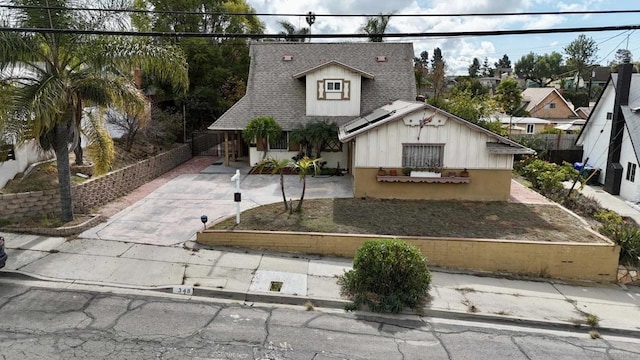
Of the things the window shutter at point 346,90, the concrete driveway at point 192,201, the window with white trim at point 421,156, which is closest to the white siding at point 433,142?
the window with white trim at point 421,156

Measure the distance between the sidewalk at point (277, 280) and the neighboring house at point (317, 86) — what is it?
11.7m

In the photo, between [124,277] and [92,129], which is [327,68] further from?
[124,277]

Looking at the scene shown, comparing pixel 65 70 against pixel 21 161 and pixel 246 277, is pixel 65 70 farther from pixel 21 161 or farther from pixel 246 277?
pixel 246 277

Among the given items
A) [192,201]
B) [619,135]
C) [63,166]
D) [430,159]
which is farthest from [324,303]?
[619,135]

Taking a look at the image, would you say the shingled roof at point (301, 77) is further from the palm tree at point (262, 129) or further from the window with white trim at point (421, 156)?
the window with white trim at point (421, 156)

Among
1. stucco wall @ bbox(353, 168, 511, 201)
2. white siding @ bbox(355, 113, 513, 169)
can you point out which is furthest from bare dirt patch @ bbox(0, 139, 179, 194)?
white siding @ bbox(355, 113, 513, 169)

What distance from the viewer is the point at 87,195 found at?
48.0 ft

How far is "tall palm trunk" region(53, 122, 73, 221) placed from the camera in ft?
40.9

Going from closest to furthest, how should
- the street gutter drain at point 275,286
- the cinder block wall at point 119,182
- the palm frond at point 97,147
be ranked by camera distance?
the street gutter drain at point 275,286 → the palm frond at point 97,147 → the cinder block wall at point 119,182

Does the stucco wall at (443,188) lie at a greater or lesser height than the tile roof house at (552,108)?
lesser

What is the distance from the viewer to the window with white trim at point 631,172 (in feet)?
71.3

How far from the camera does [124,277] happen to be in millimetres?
10039

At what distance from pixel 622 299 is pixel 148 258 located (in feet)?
40.3

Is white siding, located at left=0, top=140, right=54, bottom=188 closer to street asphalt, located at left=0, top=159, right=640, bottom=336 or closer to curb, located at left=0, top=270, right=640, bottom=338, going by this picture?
street asphalt, located at left=0, top=159, right=640, bottom=336
